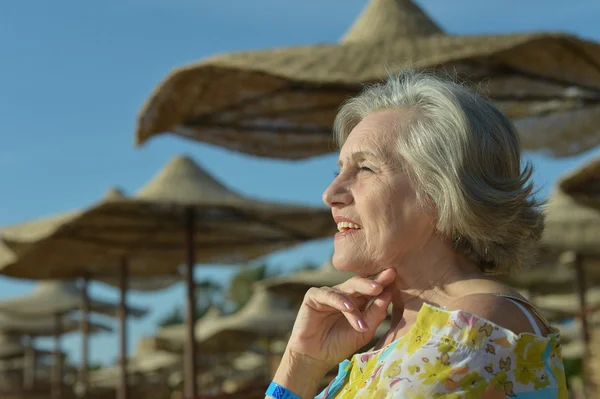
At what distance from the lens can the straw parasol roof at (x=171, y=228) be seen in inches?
327

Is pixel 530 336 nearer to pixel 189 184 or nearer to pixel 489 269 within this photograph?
pixel 489 269

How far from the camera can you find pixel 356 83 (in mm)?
4547

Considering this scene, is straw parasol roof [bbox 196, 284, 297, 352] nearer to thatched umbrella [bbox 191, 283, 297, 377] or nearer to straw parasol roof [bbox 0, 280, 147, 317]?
thatched umbrella [bbox 191, 283, 297, 377]

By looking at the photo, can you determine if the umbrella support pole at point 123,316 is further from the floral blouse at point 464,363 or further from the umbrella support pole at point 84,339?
the floral blouse at point 464,363

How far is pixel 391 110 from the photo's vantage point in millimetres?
1567

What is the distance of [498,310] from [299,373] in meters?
0.48

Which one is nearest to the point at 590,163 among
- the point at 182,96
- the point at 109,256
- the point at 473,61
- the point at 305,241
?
the point at 473,61

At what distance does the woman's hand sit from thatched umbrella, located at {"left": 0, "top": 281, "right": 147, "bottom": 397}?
1573cm

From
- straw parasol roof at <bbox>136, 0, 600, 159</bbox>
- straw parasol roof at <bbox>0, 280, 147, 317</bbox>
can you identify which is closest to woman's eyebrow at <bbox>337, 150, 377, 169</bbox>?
straw parasol roof at <bbox>136, 0, 600, 159</bbox>

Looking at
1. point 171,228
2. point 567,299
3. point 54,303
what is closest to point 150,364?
point 54,303

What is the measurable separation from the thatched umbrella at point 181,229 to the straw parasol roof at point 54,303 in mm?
6799

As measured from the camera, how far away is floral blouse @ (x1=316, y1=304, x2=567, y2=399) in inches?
49.1

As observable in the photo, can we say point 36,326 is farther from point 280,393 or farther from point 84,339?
point 280,393

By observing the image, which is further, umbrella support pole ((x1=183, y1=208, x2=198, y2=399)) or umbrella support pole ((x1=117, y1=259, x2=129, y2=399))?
umbrella support pole ((x1=117, y1=259, x2=129, y2=399))
